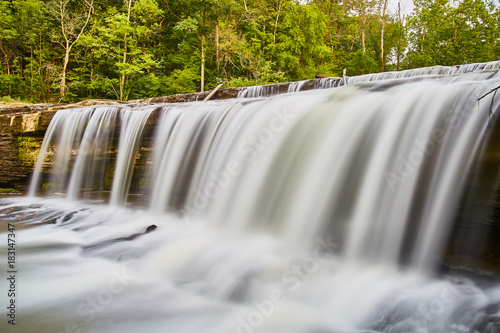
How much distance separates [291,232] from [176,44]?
2175 centimetres

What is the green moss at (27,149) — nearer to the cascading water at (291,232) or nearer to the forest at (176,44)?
the cascading water at (291,232)

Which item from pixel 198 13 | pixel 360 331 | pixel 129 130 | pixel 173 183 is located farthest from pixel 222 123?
pixel 198 13

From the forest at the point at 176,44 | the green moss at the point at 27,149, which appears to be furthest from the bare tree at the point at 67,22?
the green moss at the point at 27,149

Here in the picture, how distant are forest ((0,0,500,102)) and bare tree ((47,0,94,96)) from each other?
0.07 m

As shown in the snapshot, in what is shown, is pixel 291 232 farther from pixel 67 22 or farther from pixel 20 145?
pixel 67 22

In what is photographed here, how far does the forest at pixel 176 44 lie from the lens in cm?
1761

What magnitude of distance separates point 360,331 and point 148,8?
20.3 meters

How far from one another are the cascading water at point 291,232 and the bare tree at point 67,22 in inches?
614

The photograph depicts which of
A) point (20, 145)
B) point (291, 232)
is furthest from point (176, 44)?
point (291, 232)

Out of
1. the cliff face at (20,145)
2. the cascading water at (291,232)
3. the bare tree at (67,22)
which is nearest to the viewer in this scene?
the cascading water at (291,232)

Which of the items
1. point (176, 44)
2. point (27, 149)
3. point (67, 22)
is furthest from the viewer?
point (176, 44)

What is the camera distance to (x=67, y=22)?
18.1 metres

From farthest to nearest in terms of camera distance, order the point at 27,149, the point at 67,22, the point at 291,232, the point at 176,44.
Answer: the point at 176,44 → the point at 67,22 → the point at 27,149 → the point at 291,232

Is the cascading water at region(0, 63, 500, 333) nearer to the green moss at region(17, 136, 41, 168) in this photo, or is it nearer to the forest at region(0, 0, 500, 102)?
the green moss at region(17, 136, 41, 168)
